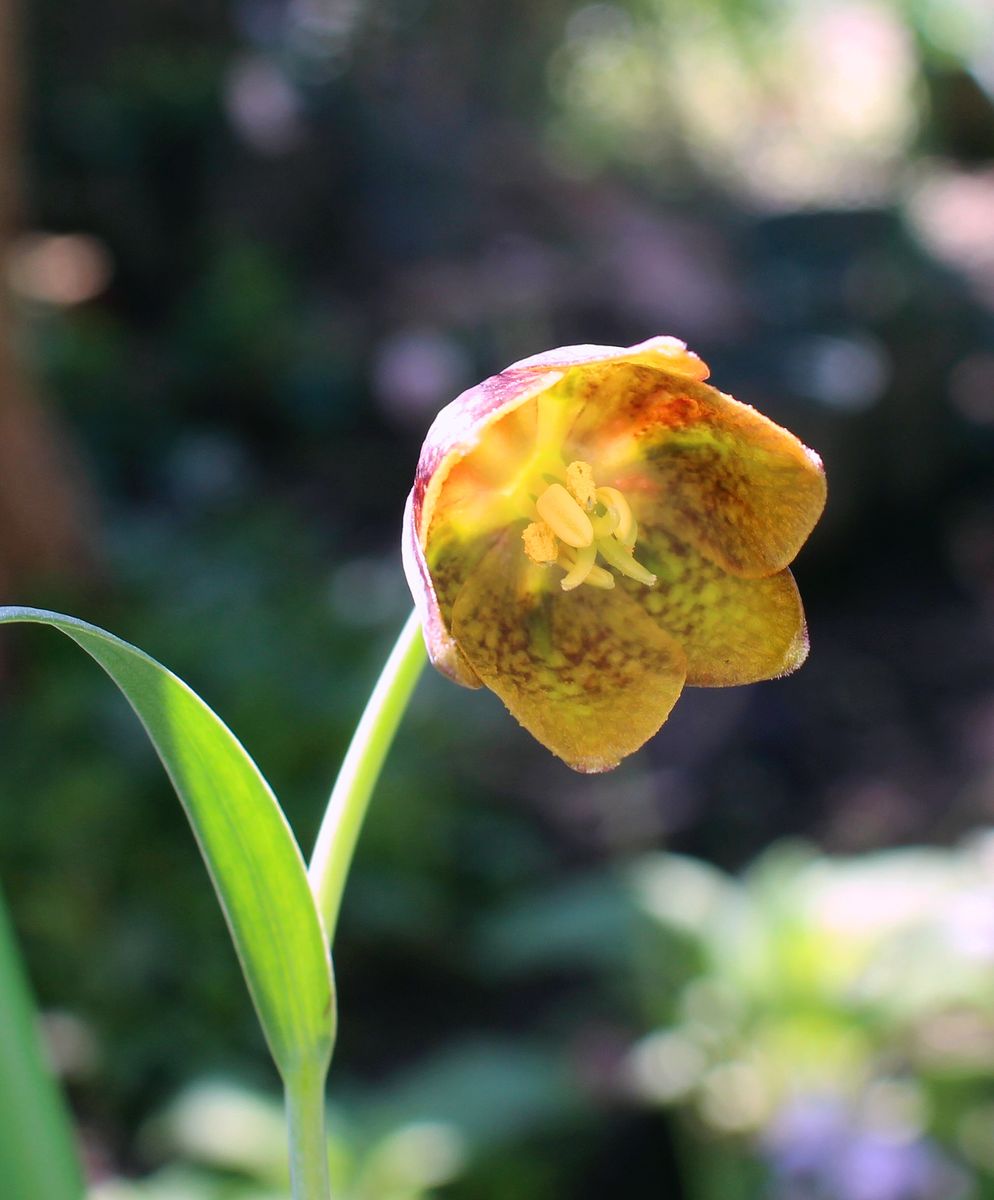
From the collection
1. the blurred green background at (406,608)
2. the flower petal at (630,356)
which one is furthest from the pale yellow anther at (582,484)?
the blurred green background at (406,608)

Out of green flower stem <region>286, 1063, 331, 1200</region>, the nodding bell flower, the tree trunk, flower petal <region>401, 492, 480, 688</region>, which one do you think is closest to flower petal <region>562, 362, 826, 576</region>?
the nodding bell flower

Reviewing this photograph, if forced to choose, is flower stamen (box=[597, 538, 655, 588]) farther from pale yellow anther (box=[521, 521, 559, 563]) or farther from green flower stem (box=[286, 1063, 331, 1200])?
green flower stem (box=[286, 1063, 331, 1200])

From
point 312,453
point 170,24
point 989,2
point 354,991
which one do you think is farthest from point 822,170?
point 354,991

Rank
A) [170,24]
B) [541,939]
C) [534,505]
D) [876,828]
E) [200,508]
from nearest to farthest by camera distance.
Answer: [534,505]
[541,939]
[876,828]
[200,508]
[170,24]

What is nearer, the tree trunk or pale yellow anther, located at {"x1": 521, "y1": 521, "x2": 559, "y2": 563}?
pale yellow anther, located at {"x1": 521, "y1": 521, "x2": 559, "y2": 563}

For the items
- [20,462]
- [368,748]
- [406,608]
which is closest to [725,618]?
[368,748]

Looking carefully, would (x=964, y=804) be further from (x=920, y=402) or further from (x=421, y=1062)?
(x=920, y=402)

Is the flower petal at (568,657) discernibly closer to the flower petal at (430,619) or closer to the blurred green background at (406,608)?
the flower petal at (430,619)
